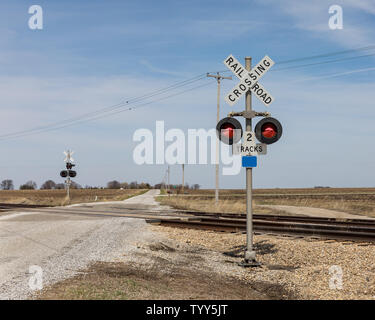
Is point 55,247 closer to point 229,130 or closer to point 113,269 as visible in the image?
point 113,269

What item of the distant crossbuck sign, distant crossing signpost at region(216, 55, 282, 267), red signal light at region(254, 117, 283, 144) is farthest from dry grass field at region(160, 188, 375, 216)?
the distant crossbuck sign

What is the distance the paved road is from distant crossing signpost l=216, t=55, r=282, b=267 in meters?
3.68

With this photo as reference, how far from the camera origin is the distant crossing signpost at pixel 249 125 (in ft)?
30.2

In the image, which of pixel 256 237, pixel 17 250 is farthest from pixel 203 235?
pixel 17 250

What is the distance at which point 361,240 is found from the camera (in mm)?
12234

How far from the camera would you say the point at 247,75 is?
9.34 m

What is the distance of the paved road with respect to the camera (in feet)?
24.9

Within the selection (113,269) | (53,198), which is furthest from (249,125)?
(53,198)

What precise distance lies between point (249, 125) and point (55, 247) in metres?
5.97

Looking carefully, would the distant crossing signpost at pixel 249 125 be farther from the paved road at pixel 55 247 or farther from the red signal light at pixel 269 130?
the paved road at pixel 55 247

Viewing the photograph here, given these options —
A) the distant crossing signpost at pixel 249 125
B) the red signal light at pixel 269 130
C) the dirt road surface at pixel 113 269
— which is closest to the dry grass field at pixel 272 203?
the dirt road surface at pixel 113 269
